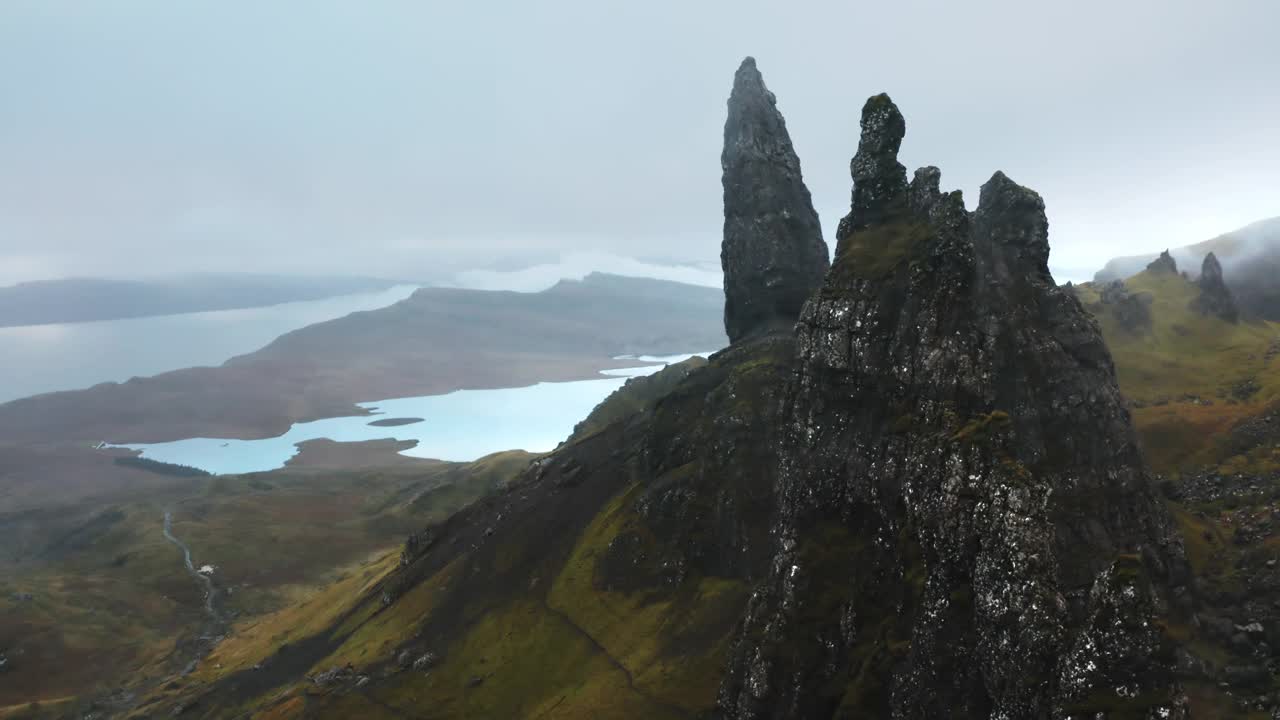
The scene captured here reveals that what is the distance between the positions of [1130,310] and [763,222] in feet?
332

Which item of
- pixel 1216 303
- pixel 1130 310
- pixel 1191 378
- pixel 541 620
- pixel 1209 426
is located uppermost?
pixel 1130 310

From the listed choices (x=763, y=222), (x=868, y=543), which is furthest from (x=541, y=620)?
(x=763, y=222)

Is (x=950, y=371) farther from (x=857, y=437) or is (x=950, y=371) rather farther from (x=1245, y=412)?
(x=1245, y=412)

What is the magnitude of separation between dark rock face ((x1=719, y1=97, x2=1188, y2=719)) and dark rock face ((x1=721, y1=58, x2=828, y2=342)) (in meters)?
85.7

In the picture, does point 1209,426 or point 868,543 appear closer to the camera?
point 868,543

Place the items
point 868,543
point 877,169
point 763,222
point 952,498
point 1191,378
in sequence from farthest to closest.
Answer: point 763,222, point 1191,378, point 877,169, point 868,543, point 952,498

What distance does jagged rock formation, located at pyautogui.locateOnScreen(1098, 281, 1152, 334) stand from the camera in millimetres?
186625

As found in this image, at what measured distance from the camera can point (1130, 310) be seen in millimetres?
190125

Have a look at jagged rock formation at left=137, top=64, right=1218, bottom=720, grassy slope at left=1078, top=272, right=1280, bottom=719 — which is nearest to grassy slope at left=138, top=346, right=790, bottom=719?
jagged rock formation at left=137, top=64, right=1218, bottom=720

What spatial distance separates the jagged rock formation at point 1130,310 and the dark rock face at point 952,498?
398 ft

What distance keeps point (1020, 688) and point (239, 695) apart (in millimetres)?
173996

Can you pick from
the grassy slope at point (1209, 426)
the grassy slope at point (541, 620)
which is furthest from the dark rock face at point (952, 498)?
the grassy slope at point (541, 620)

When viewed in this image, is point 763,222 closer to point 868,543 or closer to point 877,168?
point 877,168

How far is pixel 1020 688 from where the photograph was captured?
3512 centimetres
